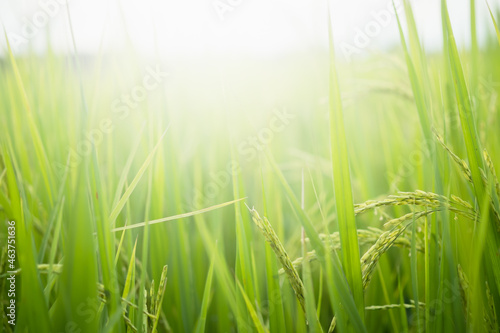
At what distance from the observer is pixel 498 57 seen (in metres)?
1.59

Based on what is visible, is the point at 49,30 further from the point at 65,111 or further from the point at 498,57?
the point at 498,57

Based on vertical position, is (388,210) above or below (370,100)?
below

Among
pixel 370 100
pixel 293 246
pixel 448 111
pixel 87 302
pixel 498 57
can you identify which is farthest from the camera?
pixel 370 100

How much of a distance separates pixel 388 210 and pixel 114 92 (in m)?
1.06

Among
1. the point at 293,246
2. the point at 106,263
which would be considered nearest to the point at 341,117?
the point at 106,263

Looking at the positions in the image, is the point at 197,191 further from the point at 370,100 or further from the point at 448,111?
the point at 370,100

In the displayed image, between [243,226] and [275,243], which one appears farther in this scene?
[243,226]

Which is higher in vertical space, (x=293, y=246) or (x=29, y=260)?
(x=29, y=260)

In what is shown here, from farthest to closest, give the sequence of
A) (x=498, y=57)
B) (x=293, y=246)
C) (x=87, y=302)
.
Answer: (x=498, y=57) → (x=293, y=246) → (x=87, y=302)

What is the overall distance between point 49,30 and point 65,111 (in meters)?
0.28

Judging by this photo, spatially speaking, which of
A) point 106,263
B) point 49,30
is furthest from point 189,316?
point 49,30

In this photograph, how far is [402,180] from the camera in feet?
3.97

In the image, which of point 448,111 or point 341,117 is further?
point 448,111

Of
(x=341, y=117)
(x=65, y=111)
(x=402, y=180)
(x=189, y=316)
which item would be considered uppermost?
(x=65, y=111)
